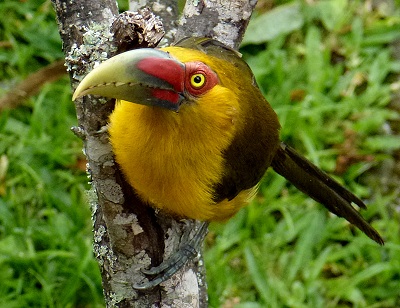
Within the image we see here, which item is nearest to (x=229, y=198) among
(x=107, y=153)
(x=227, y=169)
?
(x=227, y=169)

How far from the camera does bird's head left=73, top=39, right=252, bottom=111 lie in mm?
1854

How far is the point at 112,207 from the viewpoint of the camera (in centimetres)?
222

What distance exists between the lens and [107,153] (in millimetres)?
2160

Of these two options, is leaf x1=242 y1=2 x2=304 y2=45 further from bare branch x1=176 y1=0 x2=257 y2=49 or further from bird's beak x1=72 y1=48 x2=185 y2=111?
bird's beak x1=72 y1=48 x2=185 y2=111

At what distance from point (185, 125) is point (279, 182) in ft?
6.88

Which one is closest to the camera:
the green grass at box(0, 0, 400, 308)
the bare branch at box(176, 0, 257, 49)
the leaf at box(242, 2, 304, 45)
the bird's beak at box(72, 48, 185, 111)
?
the bird's beak at box(72, 48, 185, 111)

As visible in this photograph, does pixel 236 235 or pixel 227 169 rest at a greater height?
pixel 227 169

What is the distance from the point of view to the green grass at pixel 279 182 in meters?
3.68

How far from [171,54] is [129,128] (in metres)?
0.27

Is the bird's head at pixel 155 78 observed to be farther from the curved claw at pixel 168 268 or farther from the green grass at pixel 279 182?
the green grass at pixel 279 182

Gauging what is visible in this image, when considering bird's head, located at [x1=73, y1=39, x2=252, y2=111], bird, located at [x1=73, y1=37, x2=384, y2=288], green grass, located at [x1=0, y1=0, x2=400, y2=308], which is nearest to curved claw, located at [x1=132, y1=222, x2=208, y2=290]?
bird, located at [x1=73, y1=37, x2=384, y2=288]

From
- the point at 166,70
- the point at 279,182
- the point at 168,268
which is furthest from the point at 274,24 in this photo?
the point at 166,70

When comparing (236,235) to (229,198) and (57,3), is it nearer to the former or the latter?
(229,198)

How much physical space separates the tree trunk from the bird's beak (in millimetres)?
67
